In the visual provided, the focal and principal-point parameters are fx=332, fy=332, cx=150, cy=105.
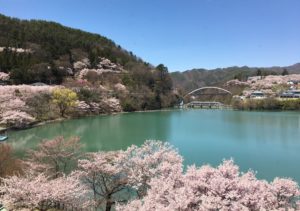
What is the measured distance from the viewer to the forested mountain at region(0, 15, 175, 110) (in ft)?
163

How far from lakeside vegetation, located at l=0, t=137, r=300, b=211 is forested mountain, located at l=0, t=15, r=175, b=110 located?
39565 millimetres

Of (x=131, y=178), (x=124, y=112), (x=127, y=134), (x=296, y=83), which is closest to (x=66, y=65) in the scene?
(x=124, y=112)

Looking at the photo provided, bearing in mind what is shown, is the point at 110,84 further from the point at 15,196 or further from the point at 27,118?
the point at 15,196

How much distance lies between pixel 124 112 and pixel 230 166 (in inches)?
1734

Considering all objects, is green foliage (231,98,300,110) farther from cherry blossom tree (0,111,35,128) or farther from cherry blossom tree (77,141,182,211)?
cherry blossom tree (77,141,182,211)

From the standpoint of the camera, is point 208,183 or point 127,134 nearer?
point 208,183

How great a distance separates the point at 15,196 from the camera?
743 centimetres

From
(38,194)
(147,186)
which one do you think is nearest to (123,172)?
(147,186)

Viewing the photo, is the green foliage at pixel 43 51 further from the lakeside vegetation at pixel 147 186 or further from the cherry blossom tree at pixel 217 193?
the cherry blossom tree at pixel 217 193

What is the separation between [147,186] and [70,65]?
5473 cm

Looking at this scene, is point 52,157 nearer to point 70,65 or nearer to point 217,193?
point 217,193

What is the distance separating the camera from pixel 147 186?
27.9 feet

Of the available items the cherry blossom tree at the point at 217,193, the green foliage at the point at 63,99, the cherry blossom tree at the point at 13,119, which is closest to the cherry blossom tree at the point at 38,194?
the cherry blossom tree at the point at 217,193

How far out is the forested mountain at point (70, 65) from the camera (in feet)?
163
